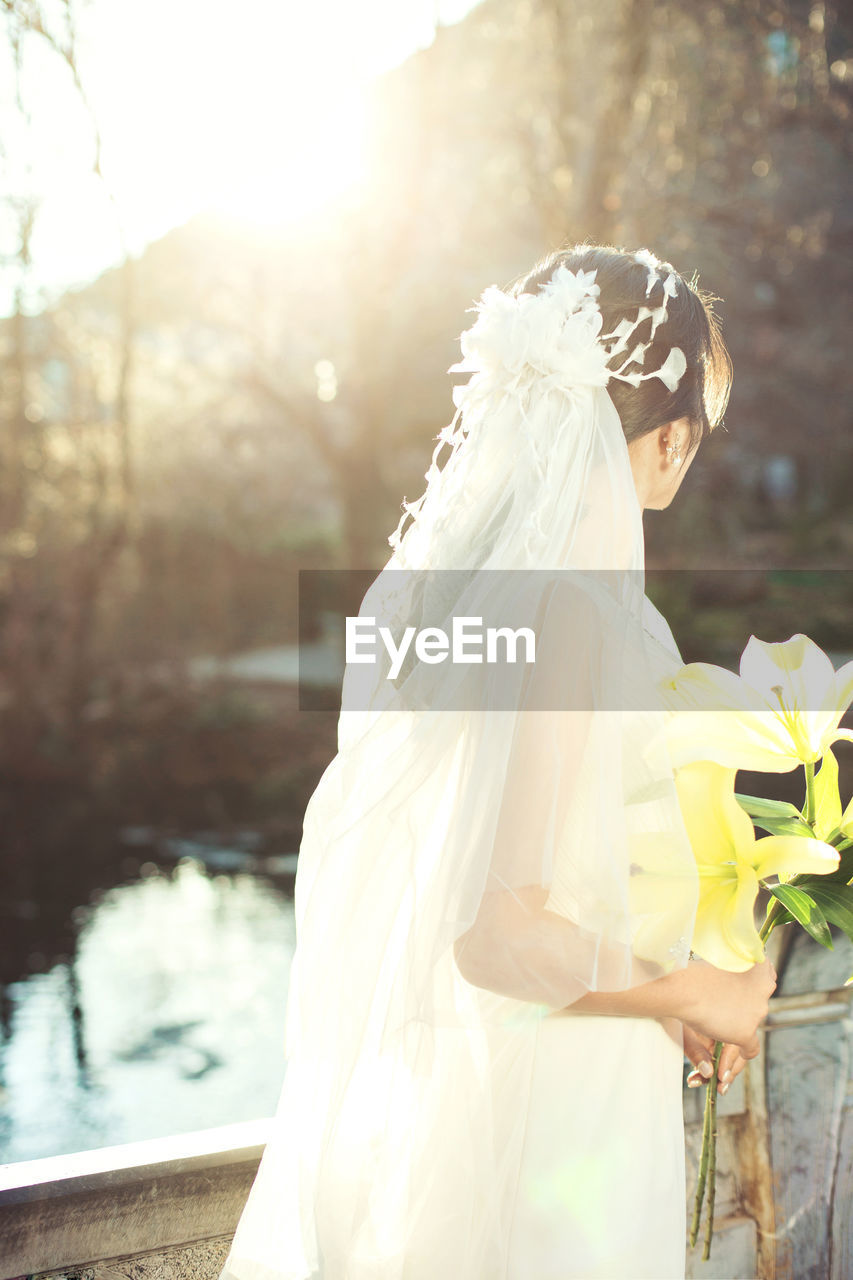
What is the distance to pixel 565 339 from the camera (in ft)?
3.71

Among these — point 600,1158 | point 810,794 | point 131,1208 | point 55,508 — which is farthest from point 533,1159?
point 55,508

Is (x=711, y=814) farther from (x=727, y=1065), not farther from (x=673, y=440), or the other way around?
(x=673, y=440)

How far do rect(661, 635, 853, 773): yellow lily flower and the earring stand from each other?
0.27 m

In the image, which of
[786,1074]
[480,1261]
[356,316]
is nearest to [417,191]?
[356,316]

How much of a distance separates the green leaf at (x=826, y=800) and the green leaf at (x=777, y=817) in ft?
0.06

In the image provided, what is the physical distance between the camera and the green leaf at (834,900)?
109cm

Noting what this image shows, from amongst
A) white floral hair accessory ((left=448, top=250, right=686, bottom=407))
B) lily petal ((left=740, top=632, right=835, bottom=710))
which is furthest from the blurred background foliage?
lily petal ((left=740, top=632, right=835, bottom=710))

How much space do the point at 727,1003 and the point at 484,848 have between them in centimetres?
28

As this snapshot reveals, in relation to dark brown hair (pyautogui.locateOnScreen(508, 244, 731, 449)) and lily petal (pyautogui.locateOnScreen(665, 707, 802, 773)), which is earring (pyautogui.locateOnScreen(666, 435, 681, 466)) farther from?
lily petal (pyautogui.locateOnScreen(665, 707, 802, 773))

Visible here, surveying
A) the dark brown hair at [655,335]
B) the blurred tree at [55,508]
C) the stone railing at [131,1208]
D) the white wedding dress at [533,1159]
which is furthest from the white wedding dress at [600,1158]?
the blurred tree at [55,508]

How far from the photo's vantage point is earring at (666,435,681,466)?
1221mm

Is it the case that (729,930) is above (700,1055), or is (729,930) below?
above

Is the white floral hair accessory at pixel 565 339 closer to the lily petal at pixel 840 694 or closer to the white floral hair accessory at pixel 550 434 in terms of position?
the white floral hair accessory at pixel 550 434

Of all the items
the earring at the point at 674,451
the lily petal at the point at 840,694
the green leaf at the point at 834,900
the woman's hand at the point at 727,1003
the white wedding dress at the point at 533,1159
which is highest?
the earring at the point at 674,451
